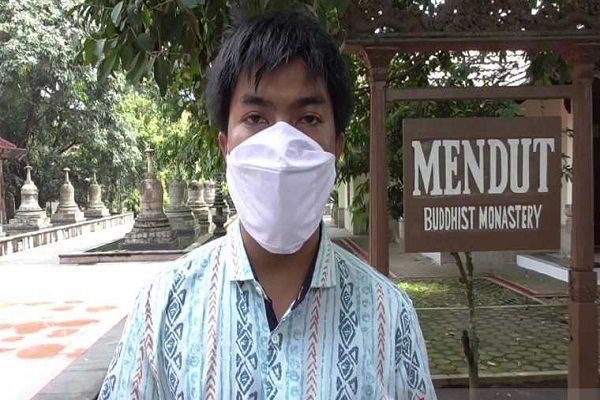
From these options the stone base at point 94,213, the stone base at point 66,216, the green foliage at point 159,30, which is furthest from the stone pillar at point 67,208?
the green foliage at point 159,30

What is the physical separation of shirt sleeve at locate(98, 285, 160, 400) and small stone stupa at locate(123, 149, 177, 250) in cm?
1340

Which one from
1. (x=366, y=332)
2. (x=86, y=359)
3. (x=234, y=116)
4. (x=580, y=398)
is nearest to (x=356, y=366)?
(x=366, y=332)

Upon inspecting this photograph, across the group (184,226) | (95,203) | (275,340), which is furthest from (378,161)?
(95,203)

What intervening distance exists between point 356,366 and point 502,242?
1.80 m

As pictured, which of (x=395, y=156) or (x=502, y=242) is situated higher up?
(x=395, y=156)

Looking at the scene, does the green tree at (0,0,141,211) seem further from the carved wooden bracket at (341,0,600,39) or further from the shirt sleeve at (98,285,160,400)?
the shirt sleeve at (98,285,160,400)

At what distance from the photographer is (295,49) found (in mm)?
1210

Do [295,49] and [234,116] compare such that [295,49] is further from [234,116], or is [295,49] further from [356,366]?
[356,366]

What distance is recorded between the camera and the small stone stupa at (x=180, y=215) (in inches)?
689

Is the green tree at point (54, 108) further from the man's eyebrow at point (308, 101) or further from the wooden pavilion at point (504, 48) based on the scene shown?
the man's eyebrow at point (308, 101)

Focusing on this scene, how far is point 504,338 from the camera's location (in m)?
5.89

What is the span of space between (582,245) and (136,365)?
7.97 feet

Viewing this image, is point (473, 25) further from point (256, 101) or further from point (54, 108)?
point (54, 108)

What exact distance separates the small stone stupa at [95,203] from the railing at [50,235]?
45cm
